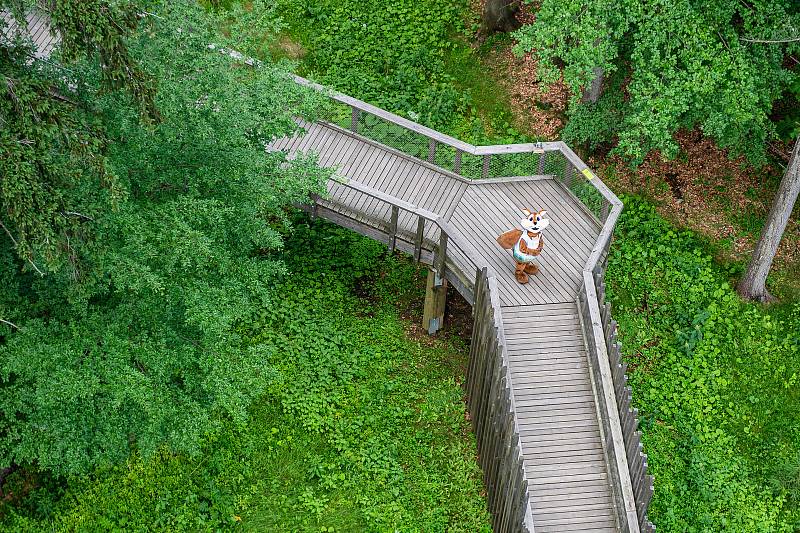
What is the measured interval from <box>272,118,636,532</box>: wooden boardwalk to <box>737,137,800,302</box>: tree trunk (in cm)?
357

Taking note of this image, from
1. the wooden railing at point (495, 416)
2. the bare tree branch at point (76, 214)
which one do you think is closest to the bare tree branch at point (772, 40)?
the wooden railing at point (495, 416)

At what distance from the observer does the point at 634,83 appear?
16.4 m

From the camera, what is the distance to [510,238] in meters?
15.6

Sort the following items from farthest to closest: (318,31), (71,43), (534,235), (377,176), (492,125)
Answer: (318,31), (492,125), (377,176), (534,235), (71,43)

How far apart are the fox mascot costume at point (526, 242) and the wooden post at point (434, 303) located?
1.58 metres

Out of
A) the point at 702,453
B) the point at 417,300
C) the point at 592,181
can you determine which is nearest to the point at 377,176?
the point at 417,300

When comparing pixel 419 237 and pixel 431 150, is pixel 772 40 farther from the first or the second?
pixel 419 237

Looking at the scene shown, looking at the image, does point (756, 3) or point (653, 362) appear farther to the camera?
point (653, 362)

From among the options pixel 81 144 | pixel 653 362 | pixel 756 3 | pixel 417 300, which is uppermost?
pixel 756 3

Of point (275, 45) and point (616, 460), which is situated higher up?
point (275, 45)

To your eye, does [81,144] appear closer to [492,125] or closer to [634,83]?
[634,83]

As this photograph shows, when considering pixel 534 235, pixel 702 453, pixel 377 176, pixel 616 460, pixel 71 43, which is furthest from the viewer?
pixel 377 176

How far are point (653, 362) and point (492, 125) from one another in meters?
6.47

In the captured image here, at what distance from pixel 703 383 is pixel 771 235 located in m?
3.11
